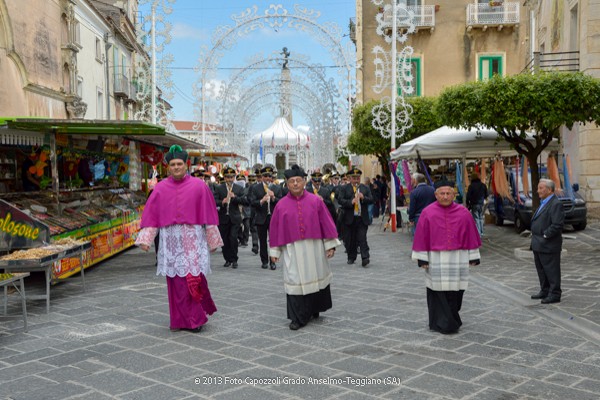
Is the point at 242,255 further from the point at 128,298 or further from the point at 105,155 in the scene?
the point at 128,298

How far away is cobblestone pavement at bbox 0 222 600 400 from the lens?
4.85m

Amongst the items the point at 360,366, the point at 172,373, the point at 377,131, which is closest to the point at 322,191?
the point at 360,366

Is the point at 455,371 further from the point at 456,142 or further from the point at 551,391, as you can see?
the point at 456,142

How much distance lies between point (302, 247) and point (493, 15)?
26770 mm

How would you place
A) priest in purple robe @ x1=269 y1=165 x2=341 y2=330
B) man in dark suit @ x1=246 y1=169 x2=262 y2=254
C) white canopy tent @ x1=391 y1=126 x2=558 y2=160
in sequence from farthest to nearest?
1. white canopy tent @ x1=391 y1=126 x2=558 y2=160
2. man in dark suit @ x1=246 y1=169 x2=262 y2=254
3. priest in purple robe @ x1=269 y1=165 x2=341 y2=330

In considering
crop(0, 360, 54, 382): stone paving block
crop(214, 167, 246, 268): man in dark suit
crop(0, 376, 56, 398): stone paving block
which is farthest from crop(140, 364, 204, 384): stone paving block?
crop(214, 167, 246, 268): man in dark suit

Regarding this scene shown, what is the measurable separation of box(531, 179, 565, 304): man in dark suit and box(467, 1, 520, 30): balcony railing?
2446cm

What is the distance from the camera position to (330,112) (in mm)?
28234

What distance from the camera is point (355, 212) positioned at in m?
11.7

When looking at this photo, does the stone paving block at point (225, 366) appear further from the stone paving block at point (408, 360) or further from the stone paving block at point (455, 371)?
the stone paving block at point (455, 371)

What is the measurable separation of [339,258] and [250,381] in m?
7.77

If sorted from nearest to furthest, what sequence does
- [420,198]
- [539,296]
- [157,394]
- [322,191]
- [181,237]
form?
[157,394]
[181,237]
[539,296]
[420,198]
[322,191]

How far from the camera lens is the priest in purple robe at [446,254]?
21.1 ft

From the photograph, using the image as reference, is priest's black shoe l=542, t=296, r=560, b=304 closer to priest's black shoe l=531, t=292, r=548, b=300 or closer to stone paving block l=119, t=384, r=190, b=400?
priest's black shoe l=531, t=292, r=548, b=300
